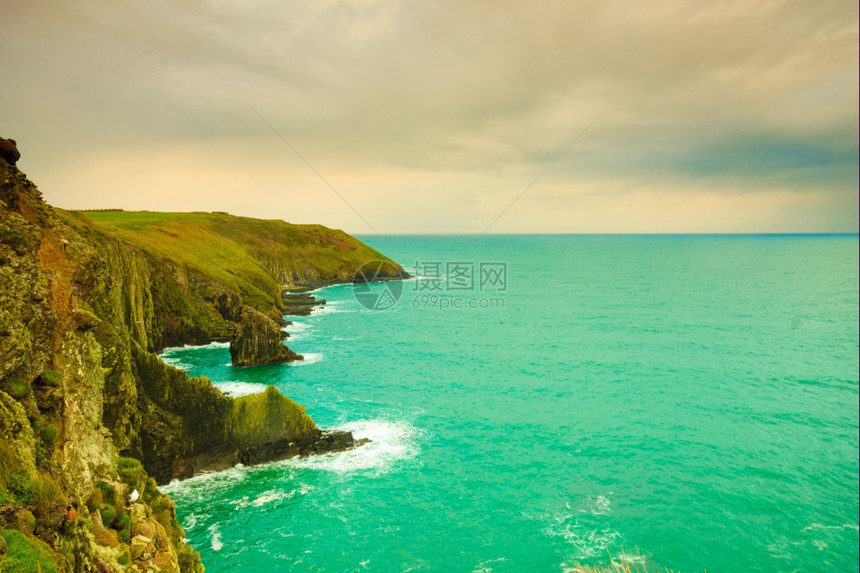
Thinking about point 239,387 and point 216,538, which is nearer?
point 216,538

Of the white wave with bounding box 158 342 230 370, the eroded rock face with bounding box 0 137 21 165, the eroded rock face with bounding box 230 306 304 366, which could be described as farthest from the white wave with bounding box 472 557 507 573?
the white wave with bounding box 158 342 230 370

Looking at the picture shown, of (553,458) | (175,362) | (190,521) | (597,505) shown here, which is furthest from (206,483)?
(175,362)

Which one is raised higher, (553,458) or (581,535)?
(553,458)

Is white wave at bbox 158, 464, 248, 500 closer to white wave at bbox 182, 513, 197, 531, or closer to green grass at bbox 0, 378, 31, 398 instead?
white wave at bbox 182, 513, 197, 531

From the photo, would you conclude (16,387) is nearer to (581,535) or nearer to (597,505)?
(581,535)

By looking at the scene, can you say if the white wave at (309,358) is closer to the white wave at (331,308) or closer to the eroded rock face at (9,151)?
the white wave at (331,308)

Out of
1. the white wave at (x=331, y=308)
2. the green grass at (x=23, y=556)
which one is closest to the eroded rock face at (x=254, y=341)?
the white wave at (x=331, y=308)

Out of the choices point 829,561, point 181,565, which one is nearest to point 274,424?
point 181,565
